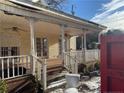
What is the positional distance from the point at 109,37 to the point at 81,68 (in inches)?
514

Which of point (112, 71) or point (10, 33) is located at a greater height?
point (10, 33)

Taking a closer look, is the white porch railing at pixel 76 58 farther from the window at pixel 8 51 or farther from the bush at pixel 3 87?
the bush at pixel 3 87

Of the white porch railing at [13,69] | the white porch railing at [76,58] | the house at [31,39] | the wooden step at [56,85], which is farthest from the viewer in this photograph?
the white porch railing at [76,58]

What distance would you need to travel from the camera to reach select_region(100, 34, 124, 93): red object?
320 centimetres

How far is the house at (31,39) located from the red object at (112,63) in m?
6.58

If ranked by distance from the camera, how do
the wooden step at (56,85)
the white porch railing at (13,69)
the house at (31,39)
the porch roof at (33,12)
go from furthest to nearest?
the wooden step at (56,85) → the house at (31,39) → the porch roof at (33,12) → the white porch railing at (13,69)

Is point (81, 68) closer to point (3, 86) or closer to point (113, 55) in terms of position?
point (3, 86)

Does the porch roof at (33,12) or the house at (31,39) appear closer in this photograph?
the porch roof at (33,12)

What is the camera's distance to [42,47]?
1945cm

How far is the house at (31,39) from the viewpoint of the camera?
35.0 feet

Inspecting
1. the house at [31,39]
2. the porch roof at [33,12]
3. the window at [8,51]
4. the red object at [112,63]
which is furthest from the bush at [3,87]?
the window at [8,51]

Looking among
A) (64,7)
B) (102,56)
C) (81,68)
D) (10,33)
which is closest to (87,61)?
(81,68)

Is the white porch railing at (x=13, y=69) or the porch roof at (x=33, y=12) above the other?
the porch roof at (x=33, y=12)

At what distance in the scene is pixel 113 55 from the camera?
10.9 feet
